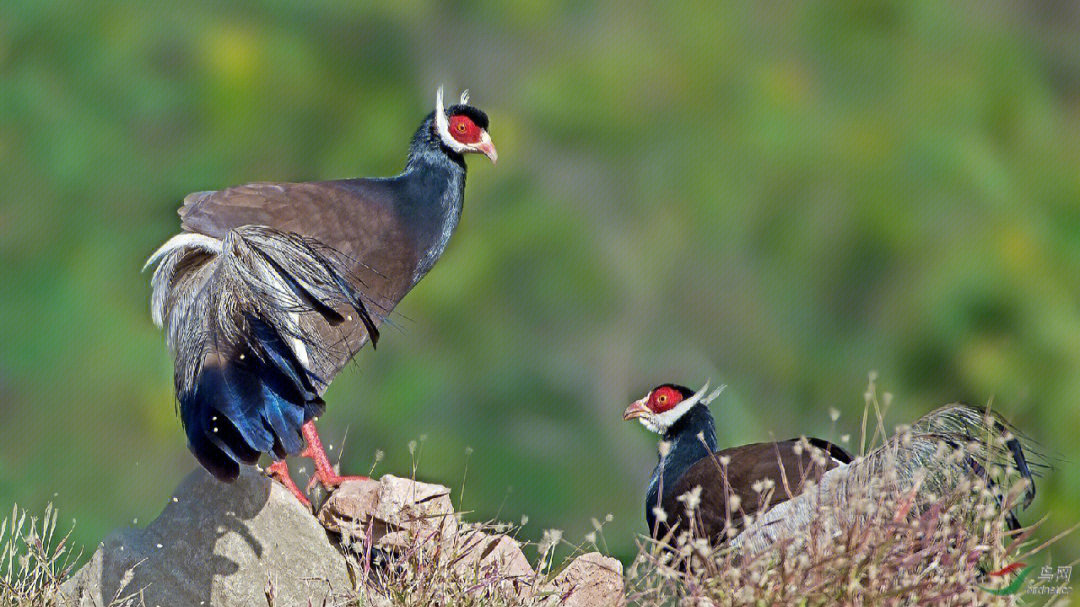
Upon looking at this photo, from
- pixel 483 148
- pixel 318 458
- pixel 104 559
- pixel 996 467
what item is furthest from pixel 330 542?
pixel 996 467

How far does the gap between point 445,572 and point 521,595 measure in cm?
21

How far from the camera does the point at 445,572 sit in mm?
2867

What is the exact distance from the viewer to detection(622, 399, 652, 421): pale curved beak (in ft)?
14.0

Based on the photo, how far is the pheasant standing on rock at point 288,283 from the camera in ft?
9.09

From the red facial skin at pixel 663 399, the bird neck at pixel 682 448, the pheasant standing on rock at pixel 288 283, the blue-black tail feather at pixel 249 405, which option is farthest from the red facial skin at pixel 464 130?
the blue-black tail feather at pixel 249 405

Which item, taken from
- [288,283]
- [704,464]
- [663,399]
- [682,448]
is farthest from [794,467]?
[288,283]

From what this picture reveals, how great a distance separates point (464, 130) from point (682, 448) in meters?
1.20

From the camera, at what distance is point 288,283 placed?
9.59 feet

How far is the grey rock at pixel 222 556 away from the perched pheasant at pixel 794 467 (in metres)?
0.85

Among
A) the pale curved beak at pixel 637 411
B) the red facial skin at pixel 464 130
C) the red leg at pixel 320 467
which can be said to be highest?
the red facial skin at pixel 464 130

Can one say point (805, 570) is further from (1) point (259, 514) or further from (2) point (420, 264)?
(2) point (420, 264)

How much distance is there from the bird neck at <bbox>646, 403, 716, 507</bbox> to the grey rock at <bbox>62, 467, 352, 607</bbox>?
3.88 ft

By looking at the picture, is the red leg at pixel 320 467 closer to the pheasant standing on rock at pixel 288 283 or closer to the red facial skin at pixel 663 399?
the pheasant standing on rock at pixel 288 283

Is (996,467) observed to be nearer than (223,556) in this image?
Yes
